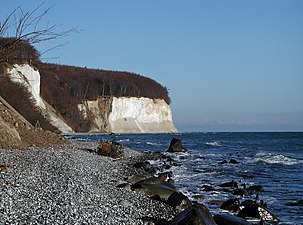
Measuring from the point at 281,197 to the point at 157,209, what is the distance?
564 cm

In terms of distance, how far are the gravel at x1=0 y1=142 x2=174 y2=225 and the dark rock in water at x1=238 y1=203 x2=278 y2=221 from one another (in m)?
1.98

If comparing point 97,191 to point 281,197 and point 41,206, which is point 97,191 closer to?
point 41,206

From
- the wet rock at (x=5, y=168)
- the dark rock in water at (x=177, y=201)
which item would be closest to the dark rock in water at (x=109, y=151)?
the wet rock at (x=5, y=168)

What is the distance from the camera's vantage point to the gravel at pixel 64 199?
22.5 feet

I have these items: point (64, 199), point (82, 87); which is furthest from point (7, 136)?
point (82, 87)

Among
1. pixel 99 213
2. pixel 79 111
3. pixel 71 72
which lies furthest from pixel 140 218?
pixel 71 72

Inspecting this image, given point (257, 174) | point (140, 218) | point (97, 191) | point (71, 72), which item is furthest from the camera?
point (71, 72)

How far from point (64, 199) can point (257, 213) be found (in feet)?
15.6

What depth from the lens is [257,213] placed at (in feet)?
32.2

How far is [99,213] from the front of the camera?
7602 mm

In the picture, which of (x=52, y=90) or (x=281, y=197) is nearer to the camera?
(x=281, y=197)

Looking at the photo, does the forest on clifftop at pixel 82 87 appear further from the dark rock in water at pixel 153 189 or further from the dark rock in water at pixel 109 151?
the dark rock in water at pixel 153 189

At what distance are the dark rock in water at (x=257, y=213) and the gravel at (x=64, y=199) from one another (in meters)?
1.98

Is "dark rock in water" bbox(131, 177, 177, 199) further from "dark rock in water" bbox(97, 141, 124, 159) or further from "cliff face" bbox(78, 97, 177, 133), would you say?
"cliff face" bbox(78, 97, 177, 133)
